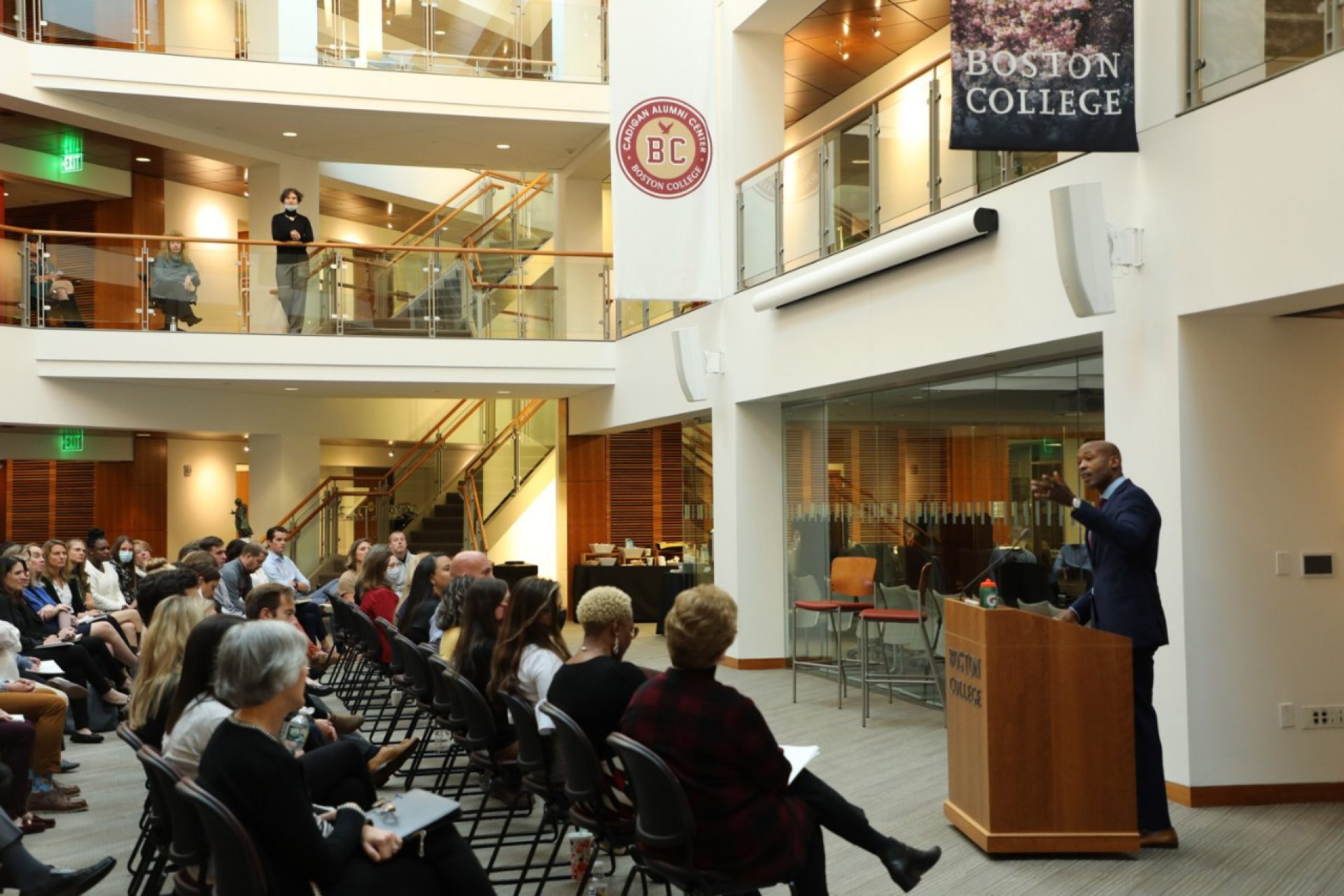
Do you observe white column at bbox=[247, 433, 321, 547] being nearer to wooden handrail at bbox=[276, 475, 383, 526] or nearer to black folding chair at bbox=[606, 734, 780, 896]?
wooden handrail at bbox=[276, 475, 383, 526]

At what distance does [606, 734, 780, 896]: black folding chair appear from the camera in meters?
3.78

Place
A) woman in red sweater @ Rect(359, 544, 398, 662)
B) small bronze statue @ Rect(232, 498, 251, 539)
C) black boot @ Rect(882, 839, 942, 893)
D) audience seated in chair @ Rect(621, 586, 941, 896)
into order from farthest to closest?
small bronze statue @ Rect(232, 498, 251, 539), woman in red sweater @ Rect(359, 544, 398, 662), black boot @ Rect(882, 839, 942, 893), audience seated in chair @ Rect(621, 586, 941, 896)

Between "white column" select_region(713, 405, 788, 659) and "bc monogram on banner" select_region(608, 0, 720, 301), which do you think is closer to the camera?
"bc monogram on banner" select_region(608, 0, 720, 301)

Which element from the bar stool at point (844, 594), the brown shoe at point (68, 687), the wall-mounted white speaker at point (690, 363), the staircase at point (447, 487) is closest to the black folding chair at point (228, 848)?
the brown shoe at point (68, 687)

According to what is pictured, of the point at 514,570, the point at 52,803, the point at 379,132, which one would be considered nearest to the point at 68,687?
the point at 52,803

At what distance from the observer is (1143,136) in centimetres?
654

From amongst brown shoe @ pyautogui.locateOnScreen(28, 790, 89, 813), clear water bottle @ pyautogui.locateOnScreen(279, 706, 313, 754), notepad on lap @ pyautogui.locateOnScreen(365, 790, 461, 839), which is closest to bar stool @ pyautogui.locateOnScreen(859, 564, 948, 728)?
clear water bottle @ pyautogui.locateOnScreen(279, 706, 313, 754)

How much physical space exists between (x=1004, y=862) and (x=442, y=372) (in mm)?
10801

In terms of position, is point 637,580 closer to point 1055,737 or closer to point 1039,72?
point 1039,72

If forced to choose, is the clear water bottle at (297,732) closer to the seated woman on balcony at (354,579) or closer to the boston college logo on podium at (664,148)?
the seated woman on balcony at (354,579)

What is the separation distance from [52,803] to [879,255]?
603cm

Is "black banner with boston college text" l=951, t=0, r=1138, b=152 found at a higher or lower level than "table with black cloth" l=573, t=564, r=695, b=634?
higher

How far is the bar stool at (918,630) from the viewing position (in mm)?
9031

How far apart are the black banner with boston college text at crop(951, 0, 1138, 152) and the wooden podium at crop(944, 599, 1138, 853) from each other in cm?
240
